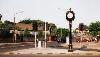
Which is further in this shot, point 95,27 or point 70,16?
point 95,27

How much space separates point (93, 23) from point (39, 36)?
126ft

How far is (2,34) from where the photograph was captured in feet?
289

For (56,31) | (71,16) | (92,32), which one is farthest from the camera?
(56,31)

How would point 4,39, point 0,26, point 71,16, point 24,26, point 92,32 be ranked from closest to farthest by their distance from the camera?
1. point 71,16
2. point 4,39
3. point 0,26
4. point 24,26
5. point 92,32

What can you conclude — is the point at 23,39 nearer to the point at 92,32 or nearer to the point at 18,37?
the point at 18,37

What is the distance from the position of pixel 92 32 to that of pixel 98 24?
4.81 meters

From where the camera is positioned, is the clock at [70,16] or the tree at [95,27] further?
the tree at [95,27]

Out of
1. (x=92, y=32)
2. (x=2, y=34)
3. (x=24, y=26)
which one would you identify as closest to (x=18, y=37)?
(x=2, y=34)

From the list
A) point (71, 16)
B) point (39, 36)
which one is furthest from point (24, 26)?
point (71, 16)

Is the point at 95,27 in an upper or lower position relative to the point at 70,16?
upper

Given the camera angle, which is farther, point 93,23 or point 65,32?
point 65,32

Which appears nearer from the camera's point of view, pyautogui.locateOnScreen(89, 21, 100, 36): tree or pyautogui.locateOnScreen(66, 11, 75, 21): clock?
pyautogui.locateOnScreen(66, 11, 75, 21): clock

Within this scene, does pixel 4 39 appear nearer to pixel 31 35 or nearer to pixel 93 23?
pixel 31 35

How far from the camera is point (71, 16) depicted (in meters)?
33.2
